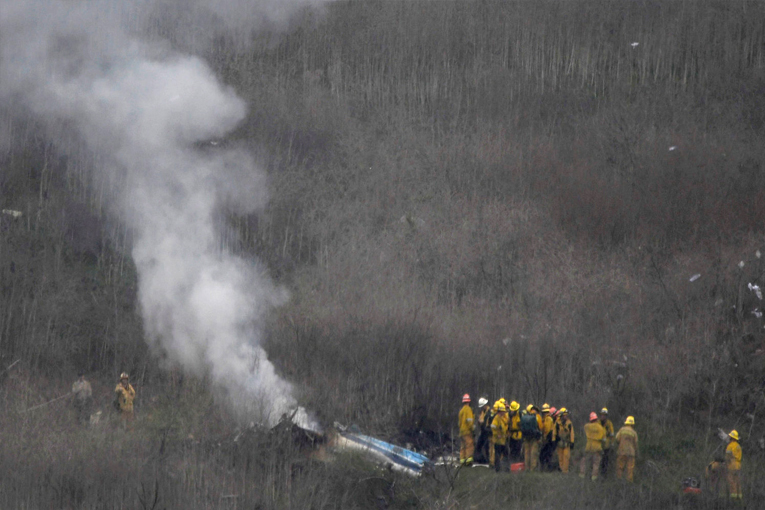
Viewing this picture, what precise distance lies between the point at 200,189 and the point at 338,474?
32.9 ft

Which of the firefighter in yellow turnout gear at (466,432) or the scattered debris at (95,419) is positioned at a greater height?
the firefighter in yellow turnout gear at (466,432)

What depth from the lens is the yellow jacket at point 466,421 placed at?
1383cm

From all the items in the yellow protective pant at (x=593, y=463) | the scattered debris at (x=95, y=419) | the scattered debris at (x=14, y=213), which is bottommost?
the scattered debris at (x=95, y=419)

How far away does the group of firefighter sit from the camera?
13359mm

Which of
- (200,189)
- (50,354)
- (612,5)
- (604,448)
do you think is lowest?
(50,354)

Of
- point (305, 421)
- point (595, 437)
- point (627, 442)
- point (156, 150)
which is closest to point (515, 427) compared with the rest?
point (595, 437)

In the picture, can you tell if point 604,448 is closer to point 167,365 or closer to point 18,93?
point 167,365

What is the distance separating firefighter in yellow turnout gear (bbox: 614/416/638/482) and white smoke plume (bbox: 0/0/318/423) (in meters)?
5.74

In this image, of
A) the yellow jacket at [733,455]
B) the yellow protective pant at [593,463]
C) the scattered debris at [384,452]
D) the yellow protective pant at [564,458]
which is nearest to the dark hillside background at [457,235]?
the scattered debris at [384,452]

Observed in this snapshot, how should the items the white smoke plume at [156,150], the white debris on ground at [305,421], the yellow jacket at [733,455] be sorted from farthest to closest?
the white smoke plume at [156,150] → the white debris on ground at [305,421] → the yellow jacket at [733,455]

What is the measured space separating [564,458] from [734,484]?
2466 mm

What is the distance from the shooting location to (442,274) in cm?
2284

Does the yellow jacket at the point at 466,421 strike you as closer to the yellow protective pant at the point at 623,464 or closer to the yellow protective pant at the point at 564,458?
the yellow protective pant at the point at 564,458

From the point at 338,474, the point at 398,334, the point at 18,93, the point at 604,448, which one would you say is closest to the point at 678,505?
the point at 604,448
